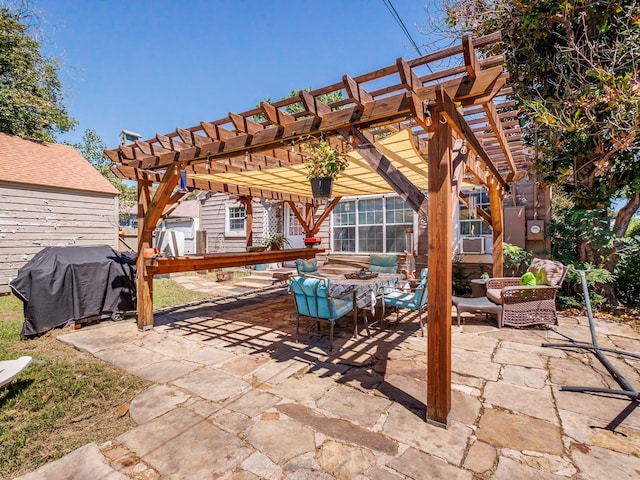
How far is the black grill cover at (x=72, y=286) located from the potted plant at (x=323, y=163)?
404 centimetres

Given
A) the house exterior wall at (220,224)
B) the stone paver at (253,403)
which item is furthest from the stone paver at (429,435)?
the house exterior wall at (220,224)

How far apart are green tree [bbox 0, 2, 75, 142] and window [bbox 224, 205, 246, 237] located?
6983 mm

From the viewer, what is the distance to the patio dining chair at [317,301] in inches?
155

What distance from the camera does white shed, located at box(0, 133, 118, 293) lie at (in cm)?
821

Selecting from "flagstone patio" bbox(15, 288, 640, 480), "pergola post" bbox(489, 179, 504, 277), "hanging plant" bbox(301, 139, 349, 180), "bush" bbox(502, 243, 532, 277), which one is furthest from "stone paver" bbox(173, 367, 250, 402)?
"bush" bbox(502, 243, 532, 277)

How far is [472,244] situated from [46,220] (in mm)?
11449

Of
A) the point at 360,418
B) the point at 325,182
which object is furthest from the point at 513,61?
the point at 360,418

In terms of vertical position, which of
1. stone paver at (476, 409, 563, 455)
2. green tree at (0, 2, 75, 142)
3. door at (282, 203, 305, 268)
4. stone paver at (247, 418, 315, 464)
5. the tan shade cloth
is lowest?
stone paver at (476, 409, 563, 455)

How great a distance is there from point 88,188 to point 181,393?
9325mm

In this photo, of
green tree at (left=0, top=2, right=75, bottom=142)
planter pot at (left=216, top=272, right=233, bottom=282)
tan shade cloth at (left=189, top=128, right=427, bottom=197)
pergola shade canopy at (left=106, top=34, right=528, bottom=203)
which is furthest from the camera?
green tree at (left=0, top=2, right=75, bottom=142)

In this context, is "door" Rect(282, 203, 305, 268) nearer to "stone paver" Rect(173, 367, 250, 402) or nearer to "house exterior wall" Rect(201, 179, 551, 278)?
"house exterior wall" Rect(201, 179, 551, 278)

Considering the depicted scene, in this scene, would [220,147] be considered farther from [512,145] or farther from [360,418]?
[512,145]

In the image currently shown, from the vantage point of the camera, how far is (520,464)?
1922 mm

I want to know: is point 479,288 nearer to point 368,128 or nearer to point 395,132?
point 395,132
